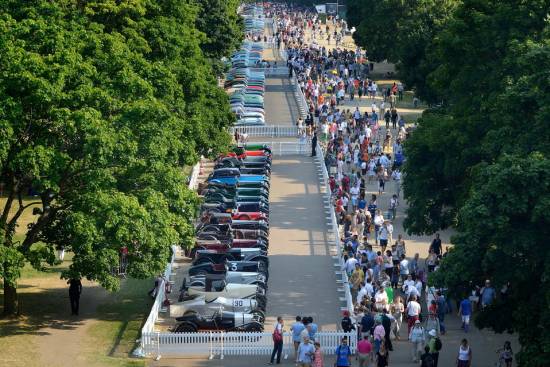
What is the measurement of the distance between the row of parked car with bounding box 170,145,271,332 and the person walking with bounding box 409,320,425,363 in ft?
14.7

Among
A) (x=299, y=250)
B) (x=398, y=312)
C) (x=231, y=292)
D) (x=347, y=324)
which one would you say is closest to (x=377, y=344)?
(x=347, y=324)

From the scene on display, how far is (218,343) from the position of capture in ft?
121

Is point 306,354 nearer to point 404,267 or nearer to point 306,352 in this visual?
point 306,352

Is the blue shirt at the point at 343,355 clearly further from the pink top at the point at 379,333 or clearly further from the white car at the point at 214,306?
the white car at the point at 214,306

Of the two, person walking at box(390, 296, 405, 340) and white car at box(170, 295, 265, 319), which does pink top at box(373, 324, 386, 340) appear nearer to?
person walking at box(390, 296, 405, 340)

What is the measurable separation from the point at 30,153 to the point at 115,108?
149 inches

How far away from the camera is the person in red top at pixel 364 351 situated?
114 ft

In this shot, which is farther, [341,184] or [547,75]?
[341,184]

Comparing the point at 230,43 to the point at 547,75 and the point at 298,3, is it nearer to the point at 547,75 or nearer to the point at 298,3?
the point at 547,75

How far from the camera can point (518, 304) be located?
32.9 metres

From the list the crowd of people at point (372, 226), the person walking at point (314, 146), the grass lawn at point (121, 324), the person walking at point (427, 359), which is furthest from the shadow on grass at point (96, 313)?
the person walking at point (314, 146)

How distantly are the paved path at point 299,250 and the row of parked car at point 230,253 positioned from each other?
2.25 ft

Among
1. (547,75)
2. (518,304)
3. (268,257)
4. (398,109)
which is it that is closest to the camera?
(518,304)

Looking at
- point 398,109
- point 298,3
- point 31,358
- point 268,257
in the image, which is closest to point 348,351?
point 31,358
